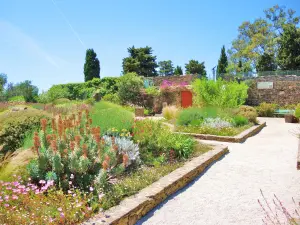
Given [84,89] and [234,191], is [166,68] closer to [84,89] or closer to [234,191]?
[84,89]

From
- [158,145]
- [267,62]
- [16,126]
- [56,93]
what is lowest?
[158,145]

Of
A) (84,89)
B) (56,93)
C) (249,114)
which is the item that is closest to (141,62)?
(84,89)

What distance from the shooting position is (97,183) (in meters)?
3.51

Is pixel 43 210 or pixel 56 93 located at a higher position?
pixel 56 93

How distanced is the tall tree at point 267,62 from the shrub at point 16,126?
25.5 metres

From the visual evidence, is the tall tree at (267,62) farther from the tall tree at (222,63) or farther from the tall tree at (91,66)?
the tall tree at (91,66)

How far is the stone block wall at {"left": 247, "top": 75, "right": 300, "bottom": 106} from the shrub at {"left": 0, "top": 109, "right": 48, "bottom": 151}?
652 inches

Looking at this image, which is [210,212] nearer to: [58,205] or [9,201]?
[58,205]

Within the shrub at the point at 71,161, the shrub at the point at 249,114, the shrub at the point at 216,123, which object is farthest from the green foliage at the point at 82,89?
the shrub at the point at 71,161

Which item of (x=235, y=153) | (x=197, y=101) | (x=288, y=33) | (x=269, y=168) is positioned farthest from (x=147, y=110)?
(x=288, y=33)

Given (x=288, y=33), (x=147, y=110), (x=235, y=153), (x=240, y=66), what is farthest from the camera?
(x=240, y=66)

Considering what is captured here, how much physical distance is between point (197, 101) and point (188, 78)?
5.95m

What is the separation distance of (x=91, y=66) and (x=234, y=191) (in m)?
26.9

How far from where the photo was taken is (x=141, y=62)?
3200 centimetres
